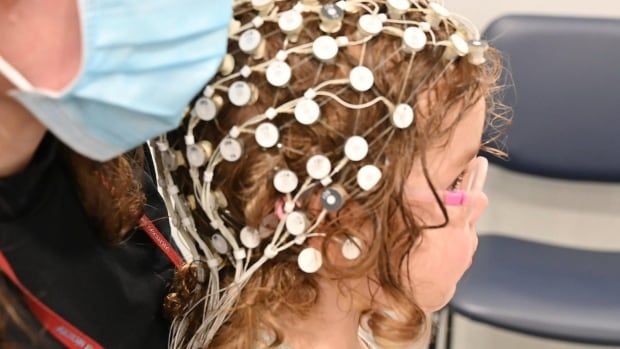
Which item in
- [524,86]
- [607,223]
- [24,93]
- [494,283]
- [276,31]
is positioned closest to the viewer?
[24,93]

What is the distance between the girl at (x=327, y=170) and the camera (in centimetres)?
73

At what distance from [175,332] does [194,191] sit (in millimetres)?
201

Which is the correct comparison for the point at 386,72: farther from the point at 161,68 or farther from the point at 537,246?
the point at 537,246

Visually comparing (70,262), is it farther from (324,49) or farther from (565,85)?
(565,85)

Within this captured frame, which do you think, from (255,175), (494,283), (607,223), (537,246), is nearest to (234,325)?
(255,175)

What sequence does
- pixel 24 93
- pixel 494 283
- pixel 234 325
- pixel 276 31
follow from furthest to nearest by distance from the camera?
pixel 494 283, pixel 234 325, pixel 276 31, pixel 24 93

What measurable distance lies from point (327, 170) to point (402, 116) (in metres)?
0.09

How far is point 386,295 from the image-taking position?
85 cm

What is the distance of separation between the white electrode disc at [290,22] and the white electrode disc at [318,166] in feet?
0.39

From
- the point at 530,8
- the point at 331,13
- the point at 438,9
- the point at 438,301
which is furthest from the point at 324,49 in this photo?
the point at 530,8

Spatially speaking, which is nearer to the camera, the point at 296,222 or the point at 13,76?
the point at 13,76

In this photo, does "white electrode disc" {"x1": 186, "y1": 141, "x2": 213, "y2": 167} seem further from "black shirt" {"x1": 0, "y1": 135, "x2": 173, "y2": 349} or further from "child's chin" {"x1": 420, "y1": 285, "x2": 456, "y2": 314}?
"child's chin" {"x1": 420, "y1": 285, "x2": 456, "y2": 314}

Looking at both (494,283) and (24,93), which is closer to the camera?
(24,93)

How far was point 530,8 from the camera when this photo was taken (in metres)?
1.85
